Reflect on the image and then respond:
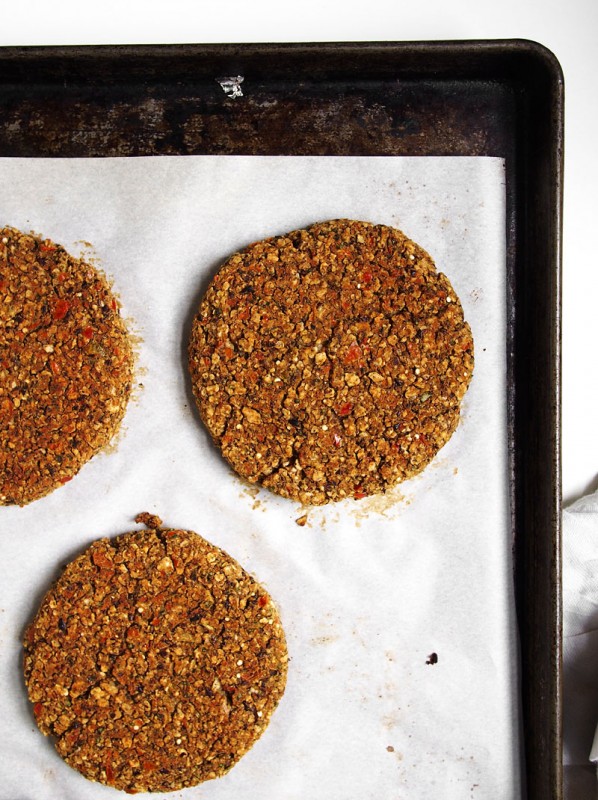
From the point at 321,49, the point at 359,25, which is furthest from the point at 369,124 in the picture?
the point at 359,25

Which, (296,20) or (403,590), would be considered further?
(296,20)

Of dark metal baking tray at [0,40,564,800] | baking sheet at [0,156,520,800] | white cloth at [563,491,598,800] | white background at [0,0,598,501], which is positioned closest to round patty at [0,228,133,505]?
baking sheet at [0,156,520,800]

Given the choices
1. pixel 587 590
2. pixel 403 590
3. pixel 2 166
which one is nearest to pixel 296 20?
pixel 2 166

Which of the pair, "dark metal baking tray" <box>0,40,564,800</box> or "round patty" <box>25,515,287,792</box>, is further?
"dark metal baking tray" <box>0,40,564,800</box>

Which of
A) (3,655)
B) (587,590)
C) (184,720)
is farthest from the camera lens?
(587,590)

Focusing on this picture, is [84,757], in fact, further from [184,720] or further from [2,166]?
[2,166]

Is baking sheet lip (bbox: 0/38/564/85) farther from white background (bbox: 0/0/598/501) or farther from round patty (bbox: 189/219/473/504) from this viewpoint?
round patty (bbox: 189/219/473/504)

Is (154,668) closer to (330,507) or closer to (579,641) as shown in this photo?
(330,507)
